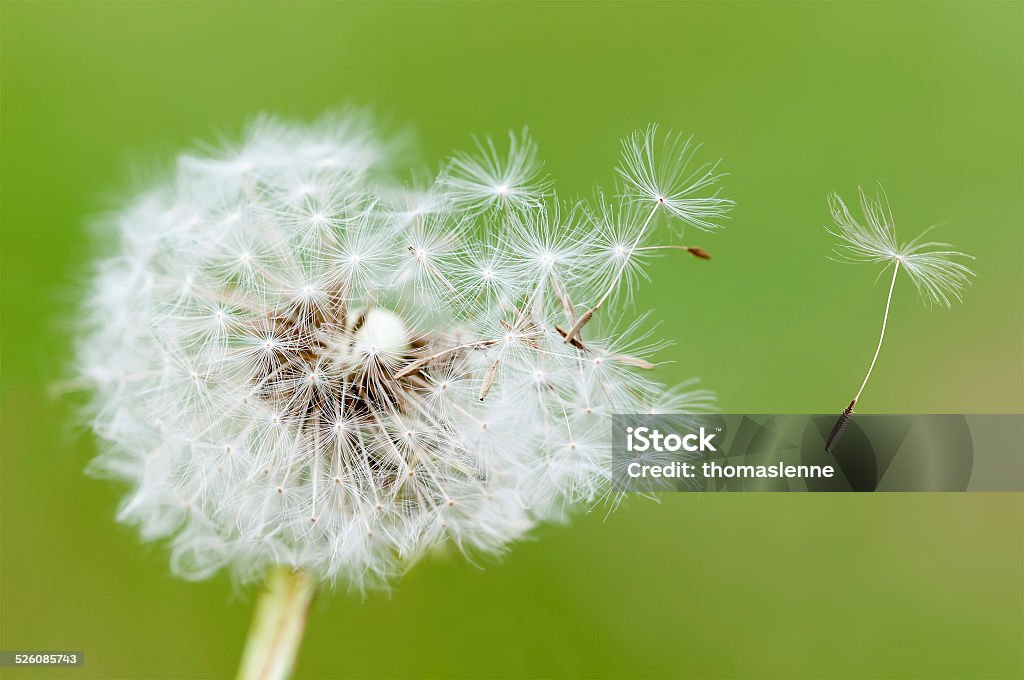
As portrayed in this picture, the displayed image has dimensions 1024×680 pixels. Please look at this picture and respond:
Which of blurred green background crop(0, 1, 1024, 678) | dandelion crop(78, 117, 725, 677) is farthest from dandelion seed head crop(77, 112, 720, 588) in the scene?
blurred green background crop(0, 1, 1024, 678)

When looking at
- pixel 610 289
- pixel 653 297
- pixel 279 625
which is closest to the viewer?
pixel 610 289

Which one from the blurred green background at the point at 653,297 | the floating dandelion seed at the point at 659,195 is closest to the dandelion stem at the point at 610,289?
the floating dandelion seed at the point at 659,195

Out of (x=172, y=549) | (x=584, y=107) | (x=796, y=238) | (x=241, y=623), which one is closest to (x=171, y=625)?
(x=241, y=623)

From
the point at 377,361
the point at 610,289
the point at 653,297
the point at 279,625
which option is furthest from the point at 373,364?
the point at 653,297

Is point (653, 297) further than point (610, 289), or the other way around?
point (653, 297)

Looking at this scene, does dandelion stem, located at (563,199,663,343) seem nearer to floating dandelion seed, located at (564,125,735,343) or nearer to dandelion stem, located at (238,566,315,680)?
floating dandelion seed, located at (564,125,735,343)

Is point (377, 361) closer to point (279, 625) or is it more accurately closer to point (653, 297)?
point (279, 625)

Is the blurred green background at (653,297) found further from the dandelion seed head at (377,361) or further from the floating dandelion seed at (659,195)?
the floating dandelion seed at (659,195)
